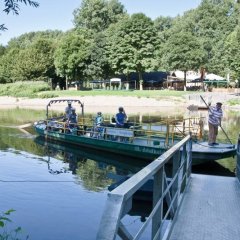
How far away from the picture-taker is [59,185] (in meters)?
15.6

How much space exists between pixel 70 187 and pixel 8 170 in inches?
167

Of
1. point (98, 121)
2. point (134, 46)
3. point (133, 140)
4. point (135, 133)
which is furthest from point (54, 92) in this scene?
point (133, 140)

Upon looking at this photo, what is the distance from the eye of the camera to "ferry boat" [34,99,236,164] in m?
16.9

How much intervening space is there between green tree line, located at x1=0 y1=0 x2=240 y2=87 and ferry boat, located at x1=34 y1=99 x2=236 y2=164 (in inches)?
1651

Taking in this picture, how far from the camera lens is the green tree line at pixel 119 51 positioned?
77.2 meters

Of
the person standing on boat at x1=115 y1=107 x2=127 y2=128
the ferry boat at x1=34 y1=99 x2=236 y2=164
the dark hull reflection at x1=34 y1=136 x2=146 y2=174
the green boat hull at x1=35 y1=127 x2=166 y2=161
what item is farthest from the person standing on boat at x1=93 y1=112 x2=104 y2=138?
the person standing on boat at x1=115 y1=107 x2=127 y2=128

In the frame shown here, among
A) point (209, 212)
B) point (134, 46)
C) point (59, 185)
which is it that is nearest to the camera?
point (209, 212)

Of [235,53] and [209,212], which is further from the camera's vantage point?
[235,53]

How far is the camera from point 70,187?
1526 cm

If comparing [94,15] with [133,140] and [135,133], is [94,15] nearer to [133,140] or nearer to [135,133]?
[135,133]

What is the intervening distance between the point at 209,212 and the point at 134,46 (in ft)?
240

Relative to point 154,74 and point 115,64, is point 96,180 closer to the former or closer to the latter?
point 115,64

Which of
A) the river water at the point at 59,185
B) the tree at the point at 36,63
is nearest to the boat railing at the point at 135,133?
the river water at the point at 59,185

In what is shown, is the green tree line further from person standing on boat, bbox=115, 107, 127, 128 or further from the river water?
the river water
